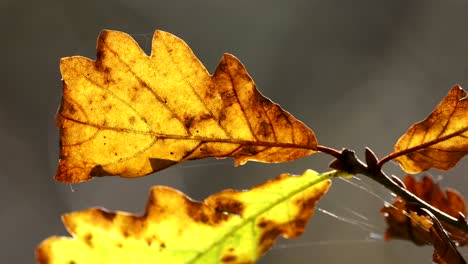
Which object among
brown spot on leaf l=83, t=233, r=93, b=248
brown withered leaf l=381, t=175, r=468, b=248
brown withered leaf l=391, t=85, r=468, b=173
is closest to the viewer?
brown spot on leaf l=83, t=233, r=93, b=248

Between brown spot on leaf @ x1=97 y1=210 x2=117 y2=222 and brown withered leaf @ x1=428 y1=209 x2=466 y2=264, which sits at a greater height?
brown spot on leaf @ x1=97 y1=210 x2=117 y2=222

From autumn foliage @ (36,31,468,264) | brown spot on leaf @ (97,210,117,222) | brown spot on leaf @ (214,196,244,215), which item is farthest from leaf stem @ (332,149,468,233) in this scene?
brown spot on leaf @ (97,210,117,222)

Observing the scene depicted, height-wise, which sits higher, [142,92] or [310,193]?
[142,92]

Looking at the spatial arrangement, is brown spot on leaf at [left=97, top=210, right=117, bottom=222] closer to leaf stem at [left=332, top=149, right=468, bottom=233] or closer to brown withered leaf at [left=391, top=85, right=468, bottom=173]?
leaf stem at [left=332, top=149, right=468, bottom=233]

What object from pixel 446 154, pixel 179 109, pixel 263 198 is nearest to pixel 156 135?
pixel 179 109

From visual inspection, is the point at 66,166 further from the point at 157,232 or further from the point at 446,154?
the point at 446,154

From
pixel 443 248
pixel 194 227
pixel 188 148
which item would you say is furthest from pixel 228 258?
pixel 443 248

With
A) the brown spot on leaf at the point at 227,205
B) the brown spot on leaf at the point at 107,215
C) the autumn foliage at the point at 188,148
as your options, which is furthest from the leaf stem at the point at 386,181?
the brown spot on leaf at the point at 107,215

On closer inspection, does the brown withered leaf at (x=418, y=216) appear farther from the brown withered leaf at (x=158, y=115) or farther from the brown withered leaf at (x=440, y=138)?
the brown withered leaf at (x=158, y=115)

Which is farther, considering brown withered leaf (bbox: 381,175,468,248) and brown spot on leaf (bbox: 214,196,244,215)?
brown withered leaf (bbox: 381,175,468,248)
